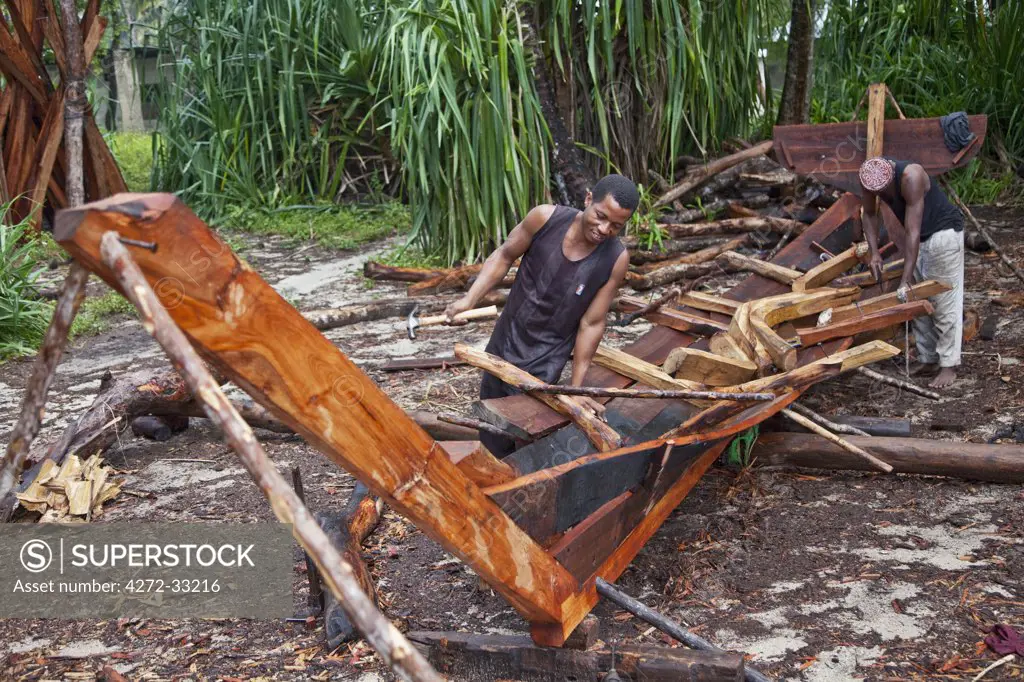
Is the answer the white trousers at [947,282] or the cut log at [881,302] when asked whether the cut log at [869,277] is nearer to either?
the white trousers at [947,282]

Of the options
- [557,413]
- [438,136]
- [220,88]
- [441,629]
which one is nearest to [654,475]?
[557,413]

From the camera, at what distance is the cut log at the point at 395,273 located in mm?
7043

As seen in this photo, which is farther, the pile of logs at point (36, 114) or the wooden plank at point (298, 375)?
the pile of logs at point (36, 114)

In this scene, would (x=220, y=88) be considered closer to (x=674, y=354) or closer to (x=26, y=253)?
(x=26, y=253)

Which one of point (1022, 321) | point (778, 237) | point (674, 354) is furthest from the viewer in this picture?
point (778, 237)

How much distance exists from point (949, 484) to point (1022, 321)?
2475mm

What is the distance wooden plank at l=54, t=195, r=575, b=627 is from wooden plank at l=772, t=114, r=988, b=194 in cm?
383

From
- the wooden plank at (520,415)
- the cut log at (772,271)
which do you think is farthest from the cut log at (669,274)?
the wooden plank at (520,415)

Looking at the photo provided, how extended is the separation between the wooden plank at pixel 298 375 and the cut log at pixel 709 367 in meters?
1.58

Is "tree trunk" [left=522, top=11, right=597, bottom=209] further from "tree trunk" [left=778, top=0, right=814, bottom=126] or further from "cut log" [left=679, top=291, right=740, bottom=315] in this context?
"cut log" [left=679, top=291, right=740, bottom=315]

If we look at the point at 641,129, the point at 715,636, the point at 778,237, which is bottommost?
the point at 715,636

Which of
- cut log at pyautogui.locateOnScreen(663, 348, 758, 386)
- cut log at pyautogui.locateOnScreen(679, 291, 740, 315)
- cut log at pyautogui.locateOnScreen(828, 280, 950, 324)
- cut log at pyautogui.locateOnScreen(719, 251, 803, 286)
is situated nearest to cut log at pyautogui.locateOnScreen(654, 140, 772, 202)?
cut log at pyautogui.locateOnScreen(719, 251, 803, 286)

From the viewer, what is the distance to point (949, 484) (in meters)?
3.78

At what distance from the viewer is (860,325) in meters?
4.18
